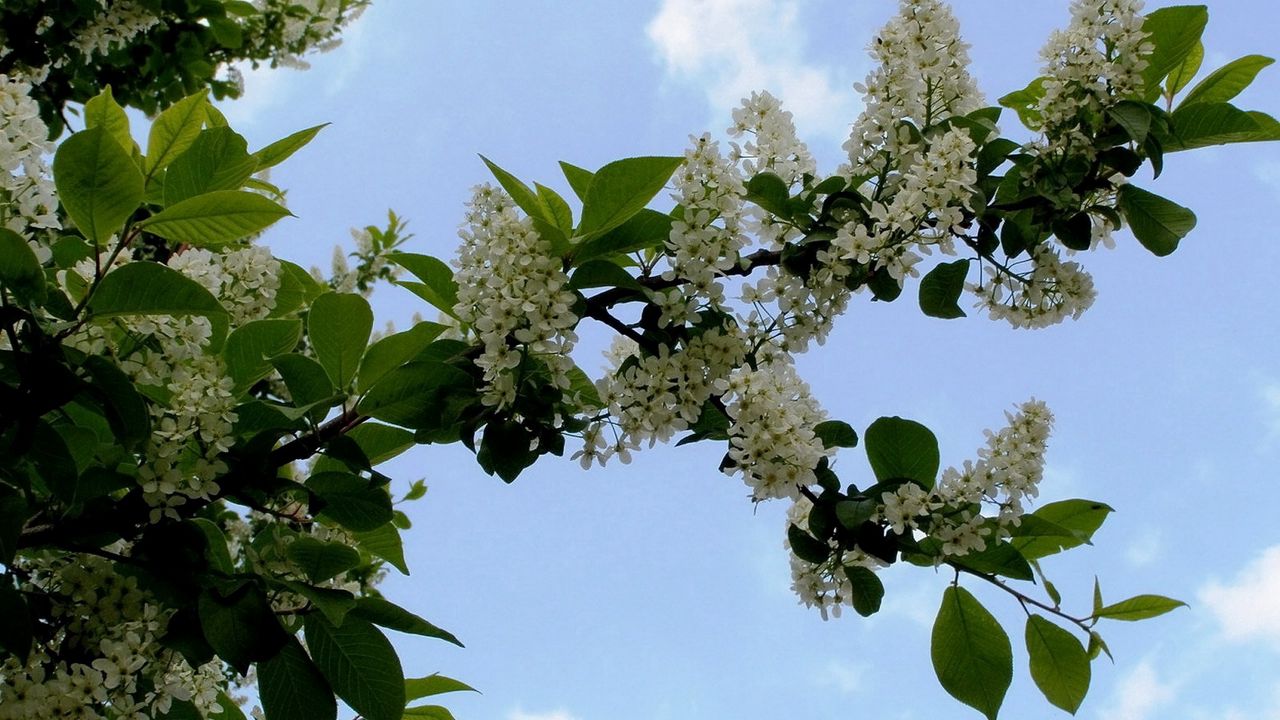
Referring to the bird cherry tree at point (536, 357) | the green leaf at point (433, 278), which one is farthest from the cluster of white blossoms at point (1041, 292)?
the green leaf at point (433, 278)

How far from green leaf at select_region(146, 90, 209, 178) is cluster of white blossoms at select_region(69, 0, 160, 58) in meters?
3.55

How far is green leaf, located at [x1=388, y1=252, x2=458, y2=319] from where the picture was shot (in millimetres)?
2307

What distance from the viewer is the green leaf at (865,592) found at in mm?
2242

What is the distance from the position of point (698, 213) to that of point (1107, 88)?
872 millimetres

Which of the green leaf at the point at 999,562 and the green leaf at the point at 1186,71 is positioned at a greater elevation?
the green leaf at the point at 1186,71

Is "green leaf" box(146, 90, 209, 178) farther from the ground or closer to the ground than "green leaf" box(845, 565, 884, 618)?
farther from the ground

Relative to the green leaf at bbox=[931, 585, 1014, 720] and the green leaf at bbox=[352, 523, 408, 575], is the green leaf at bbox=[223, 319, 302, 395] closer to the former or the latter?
the green leaf at bbox=[352, 523, 408, 575]

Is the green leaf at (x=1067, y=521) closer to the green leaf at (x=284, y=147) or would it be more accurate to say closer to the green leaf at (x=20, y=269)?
the green leaf at (x=284, y=147)

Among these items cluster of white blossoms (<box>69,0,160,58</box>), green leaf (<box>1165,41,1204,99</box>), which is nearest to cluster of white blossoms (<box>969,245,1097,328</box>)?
green leaf (<box>1165,41,1204,99</box>)

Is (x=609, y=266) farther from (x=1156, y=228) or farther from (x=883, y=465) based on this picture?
(x=1156, y=228)

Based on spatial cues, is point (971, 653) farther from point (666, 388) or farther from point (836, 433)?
point (666, 388)

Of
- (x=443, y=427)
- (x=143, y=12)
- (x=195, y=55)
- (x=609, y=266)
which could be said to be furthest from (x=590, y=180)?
(x=195, y=55)

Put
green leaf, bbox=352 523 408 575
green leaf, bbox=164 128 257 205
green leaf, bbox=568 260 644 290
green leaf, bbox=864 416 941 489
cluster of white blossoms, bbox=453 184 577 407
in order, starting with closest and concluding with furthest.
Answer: cluster of white blossoms, bbox=453 184 577 407 < green leaf, bbox=568 260 644 290 < green leaf, bbox=164 128 257 205 < green leaf, bbox=864 416 941 489 < green leaf, bbox=352 523 408 575

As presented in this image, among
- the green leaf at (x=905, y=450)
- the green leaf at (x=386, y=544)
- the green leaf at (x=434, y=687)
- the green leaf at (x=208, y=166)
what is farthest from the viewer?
the green leaf at (x=434, y=687)
